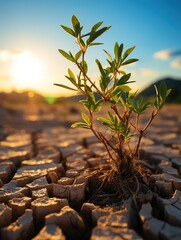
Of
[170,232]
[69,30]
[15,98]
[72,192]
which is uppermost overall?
[15,98]

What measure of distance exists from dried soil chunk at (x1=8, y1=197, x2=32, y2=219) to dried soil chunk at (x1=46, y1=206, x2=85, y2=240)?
245mm

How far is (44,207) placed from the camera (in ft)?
5.34

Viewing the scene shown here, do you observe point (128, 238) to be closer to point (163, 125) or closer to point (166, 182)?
point (166, 182)

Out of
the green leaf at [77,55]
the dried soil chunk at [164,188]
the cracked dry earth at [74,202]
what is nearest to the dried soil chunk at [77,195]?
the cracked dry earth at [74,202]

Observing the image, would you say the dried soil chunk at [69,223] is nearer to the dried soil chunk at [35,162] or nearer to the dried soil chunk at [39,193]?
the dried soil chunk at [39,193]

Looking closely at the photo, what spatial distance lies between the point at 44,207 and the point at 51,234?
28 centimetres

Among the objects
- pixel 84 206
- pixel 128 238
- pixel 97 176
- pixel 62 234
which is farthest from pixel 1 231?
pixel 97 176

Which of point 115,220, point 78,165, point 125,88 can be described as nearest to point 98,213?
point 115,220

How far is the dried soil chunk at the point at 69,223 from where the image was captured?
1479 mm

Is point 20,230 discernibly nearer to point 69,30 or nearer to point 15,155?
point 69,30

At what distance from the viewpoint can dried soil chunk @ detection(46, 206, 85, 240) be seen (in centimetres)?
148

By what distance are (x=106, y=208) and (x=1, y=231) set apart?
22.1 inches

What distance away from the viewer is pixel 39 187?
1.94 metres

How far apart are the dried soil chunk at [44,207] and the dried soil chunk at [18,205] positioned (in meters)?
0.05
